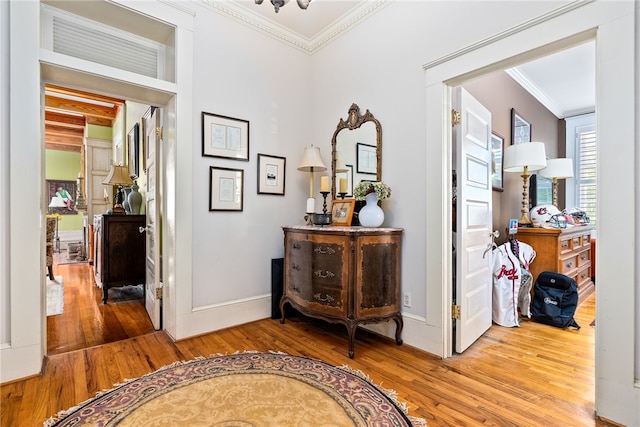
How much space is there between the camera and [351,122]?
293 cm

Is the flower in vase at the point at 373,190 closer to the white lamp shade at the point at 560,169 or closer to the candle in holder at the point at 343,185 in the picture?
the candle in holder at the point at 343,185

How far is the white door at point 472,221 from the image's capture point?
2301mm

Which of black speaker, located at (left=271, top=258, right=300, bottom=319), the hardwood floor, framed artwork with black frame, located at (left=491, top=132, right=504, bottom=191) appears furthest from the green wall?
framed artwork with black frame, located at (left=491, top=132, right=504, bottom=191)

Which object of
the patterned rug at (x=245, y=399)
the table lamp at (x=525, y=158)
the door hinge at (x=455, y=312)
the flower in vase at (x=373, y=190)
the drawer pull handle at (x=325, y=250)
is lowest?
the patterned rug at (x=245, y=399)

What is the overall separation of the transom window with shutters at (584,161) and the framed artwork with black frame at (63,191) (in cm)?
1172

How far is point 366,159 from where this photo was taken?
9.20ft

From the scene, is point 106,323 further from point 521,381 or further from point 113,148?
point 113,148

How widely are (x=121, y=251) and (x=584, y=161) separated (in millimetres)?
7098

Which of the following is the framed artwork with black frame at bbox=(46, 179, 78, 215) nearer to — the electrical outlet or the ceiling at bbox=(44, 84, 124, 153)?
the ceiling at bbox=(44, 84, 124, 153)

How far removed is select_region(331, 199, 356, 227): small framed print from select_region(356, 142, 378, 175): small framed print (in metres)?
0.32

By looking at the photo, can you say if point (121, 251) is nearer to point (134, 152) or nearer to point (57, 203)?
point (134, 152)

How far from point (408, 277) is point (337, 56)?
2252 mm

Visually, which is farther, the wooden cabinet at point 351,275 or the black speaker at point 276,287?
the black speaker at point 276,287

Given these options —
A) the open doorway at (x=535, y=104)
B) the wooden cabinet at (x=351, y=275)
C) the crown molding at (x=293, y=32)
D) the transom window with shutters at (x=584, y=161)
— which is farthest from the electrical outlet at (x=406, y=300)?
the transom window with shutters at (x=584, y=161)
